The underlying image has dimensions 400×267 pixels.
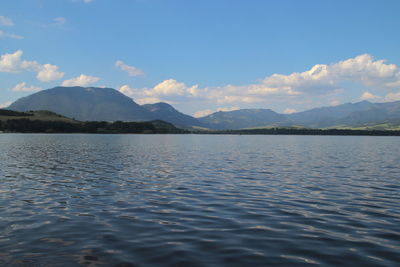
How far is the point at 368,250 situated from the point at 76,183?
2884 cm

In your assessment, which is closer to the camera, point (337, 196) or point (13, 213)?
point (13, 213)

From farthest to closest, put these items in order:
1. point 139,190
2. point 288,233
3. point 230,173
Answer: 1. point 230,173
2. point 139,190
3. point 288,233

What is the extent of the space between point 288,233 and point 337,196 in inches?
521

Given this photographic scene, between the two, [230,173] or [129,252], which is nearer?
[129,252]

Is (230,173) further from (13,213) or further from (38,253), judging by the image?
(38,253)

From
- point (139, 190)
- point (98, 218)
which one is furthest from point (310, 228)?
point (139, 190)

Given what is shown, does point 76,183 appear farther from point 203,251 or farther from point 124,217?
point 203,251

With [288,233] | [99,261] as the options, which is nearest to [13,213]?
[99,261]

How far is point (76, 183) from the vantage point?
33.3 metres

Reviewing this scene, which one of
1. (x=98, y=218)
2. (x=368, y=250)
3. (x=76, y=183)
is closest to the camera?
(x=368, y=250)

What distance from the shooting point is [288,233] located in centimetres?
1736

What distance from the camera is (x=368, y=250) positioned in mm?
14727

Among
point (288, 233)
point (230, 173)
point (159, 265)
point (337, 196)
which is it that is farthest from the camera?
point (230, 173)

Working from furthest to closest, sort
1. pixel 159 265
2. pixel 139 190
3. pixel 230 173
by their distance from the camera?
pixel 230 173 < pixel 139 190 < pixel 159 265
